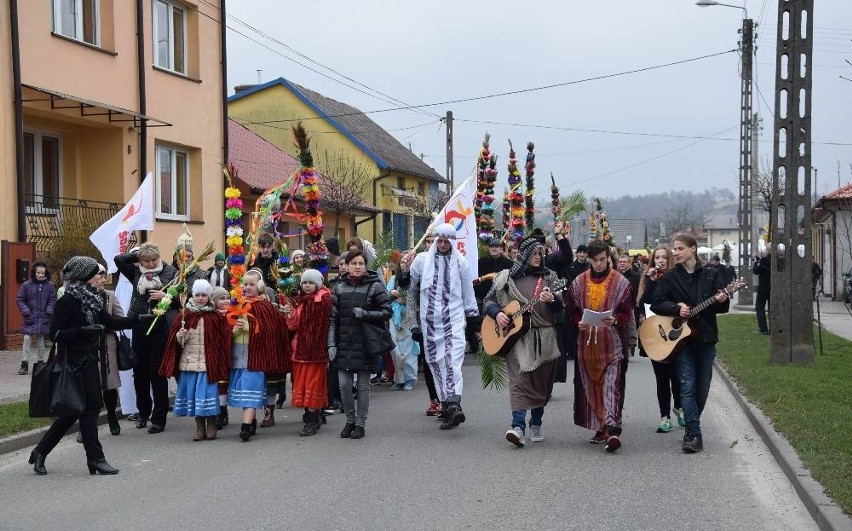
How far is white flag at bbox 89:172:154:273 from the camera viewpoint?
12.2m

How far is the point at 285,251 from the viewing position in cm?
1166

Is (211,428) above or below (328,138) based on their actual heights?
below

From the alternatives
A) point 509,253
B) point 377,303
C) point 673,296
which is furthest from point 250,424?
point 509,253

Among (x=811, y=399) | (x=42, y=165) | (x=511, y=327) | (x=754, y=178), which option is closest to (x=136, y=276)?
(x=511, y=327)

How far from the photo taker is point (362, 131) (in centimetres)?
5041

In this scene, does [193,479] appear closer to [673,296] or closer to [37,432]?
[37,432]

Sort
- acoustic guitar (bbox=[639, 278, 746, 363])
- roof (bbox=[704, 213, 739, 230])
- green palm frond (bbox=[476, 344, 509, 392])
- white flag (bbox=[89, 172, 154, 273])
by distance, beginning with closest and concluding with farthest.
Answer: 1. acoustic guitar (bbox=[639, 278, 746, 363])
2. green palm frond (bbox=[476, 344, 509, 392])
3. white flag (bbox=[89, 172, 154, 273])
4. roof (bbox=[704, 213, 739, 230])

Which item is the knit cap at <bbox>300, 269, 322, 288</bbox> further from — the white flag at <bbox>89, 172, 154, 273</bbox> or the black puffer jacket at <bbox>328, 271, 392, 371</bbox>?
the white flag at <bbox>89, 172, 154, 273</bbox>

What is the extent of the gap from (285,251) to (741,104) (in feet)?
80.2

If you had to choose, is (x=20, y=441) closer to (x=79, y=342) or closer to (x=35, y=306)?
(x=79, y=342)

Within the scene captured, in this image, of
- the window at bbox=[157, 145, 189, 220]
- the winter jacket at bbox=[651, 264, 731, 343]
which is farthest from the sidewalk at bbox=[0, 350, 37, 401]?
the winter jacket at bbox=[651, 264, 731, 343]

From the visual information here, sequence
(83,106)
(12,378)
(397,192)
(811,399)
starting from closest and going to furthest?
(811,399) < (12,378) < (83,106) < (397,192)

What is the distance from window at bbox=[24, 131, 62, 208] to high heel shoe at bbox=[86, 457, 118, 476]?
12161mm

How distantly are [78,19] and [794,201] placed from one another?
45.1 ft
